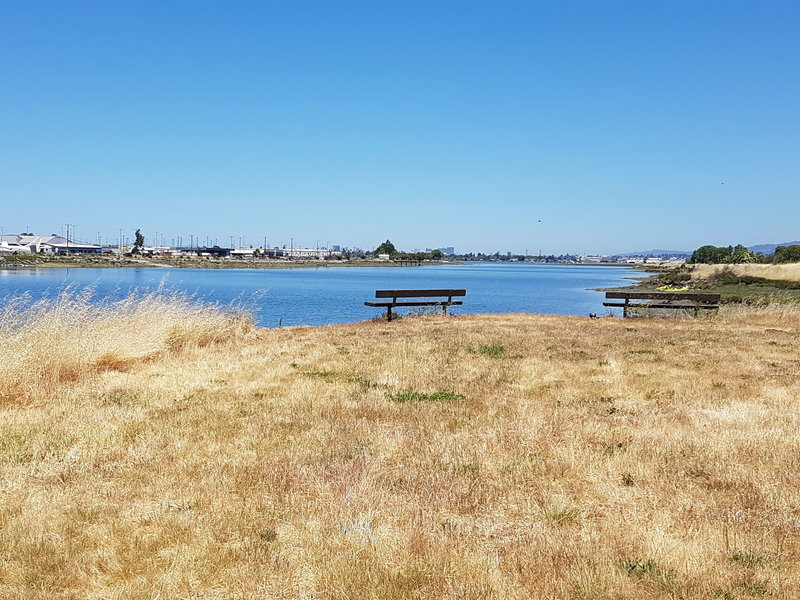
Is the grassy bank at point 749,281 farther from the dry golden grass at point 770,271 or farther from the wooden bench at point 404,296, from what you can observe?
the wooden bench at point 404,296

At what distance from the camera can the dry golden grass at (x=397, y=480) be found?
161 inches

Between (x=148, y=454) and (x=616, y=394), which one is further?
(x=616, y=394)

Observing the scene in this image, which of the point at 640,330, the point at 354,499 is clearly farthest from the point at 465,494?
the point at 640,330

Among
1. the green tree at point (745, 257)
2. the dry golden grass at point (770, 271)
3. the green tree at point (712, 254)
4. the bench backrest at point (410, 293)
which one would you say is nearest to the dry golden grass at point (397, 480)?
the bench backrest at point (410, 293)

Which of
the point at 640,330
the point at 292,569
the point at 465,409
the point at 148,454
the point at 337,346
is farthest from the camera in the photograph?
the point at 640,330

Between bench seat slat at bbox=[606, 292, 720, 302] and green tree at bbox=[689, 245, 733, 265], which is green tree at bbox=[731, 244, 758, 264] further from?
bench seat slat at bbox=[606, 292, 720, 302]

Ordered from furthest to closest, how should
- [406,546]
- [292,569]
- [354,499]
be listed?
[354,499]
[406,546]
[292,569]

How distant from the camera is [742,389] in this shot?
9.66m

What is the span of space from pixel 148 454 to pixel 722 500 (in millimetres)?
5635

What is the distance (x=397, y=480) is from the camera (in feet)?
18.9

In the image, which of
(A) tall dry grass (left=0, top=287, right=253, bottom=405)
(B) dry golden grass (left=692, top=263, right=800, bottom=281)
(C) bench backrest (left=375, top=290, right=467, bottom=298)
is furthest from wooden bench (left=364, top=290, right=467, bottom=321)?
(B) dry golden grass (left=692, top=263, right=800, bottom=281)

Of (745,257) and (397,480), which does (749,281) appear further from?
(745,257)

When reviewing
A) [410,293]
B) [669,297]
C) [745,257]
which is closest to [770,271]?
[669,297]

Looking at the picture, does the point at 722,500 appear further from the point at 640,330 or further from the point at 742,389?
the point at 640,330
